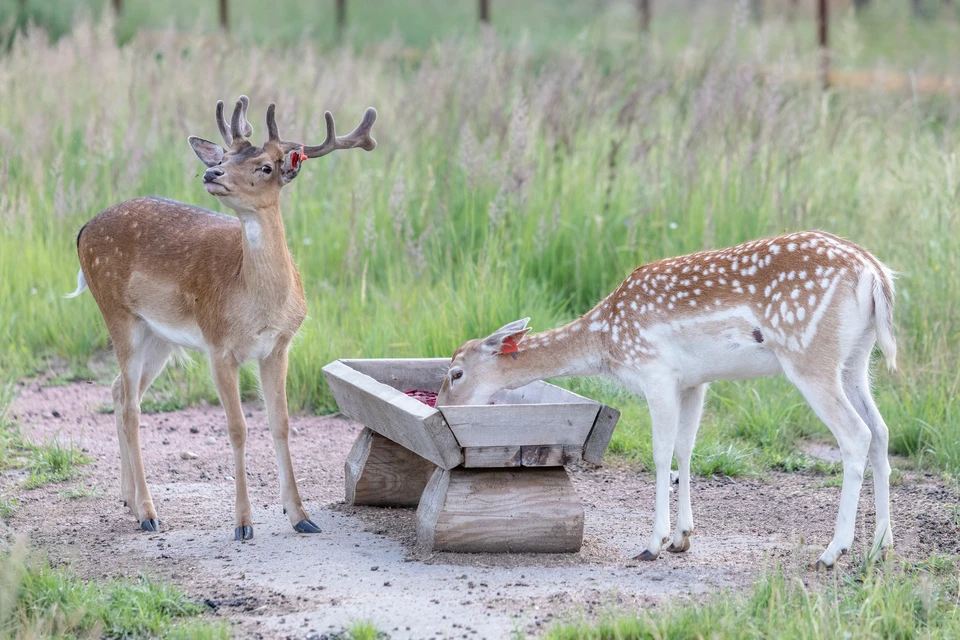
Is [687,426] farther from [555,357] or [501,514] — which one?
[501,514]

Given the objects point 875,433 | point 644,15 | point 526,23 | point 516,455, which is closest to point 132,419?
point 516,455

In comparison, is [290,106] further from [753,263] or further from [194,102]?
[753,263]

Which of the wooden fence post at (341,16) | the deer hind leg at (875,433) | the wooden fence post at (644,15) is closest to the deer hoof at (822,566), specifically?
the deer hind leg at (875,433)

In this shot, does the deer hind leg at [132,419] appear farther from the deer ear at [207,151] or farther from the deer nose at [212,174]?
the deer nose at [212,174]

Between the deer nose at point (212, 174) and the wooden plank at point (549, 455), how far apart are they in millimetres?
1571

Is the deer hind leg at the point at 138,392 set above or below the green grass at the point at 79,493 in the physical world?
above

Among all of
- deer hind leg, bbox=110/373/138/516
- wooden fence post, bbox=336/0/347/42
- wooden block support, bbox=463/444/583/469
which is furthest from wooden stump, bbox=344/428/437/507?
wooden fence post, bbox=336/0/347/42

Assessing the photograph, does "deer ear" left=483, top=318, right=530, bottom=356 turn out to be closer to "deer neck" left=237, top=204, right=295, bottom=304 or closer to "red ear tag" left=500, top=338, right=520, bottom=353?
"red ear tag" left=500, top=338, right=520, bottom=353

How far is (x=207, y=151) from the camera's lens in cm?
509

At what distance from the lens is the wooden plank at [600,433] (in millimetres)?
4691

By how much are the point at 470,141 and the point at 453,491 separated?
3.65 metres

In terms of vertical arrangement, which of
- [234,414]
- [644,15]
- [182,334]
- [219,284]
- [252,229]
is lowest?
[234,414]

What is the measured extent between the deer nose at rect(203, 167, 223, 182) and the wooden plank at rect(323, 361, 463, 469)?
110cm

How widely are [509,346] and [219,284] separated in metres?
1.25
